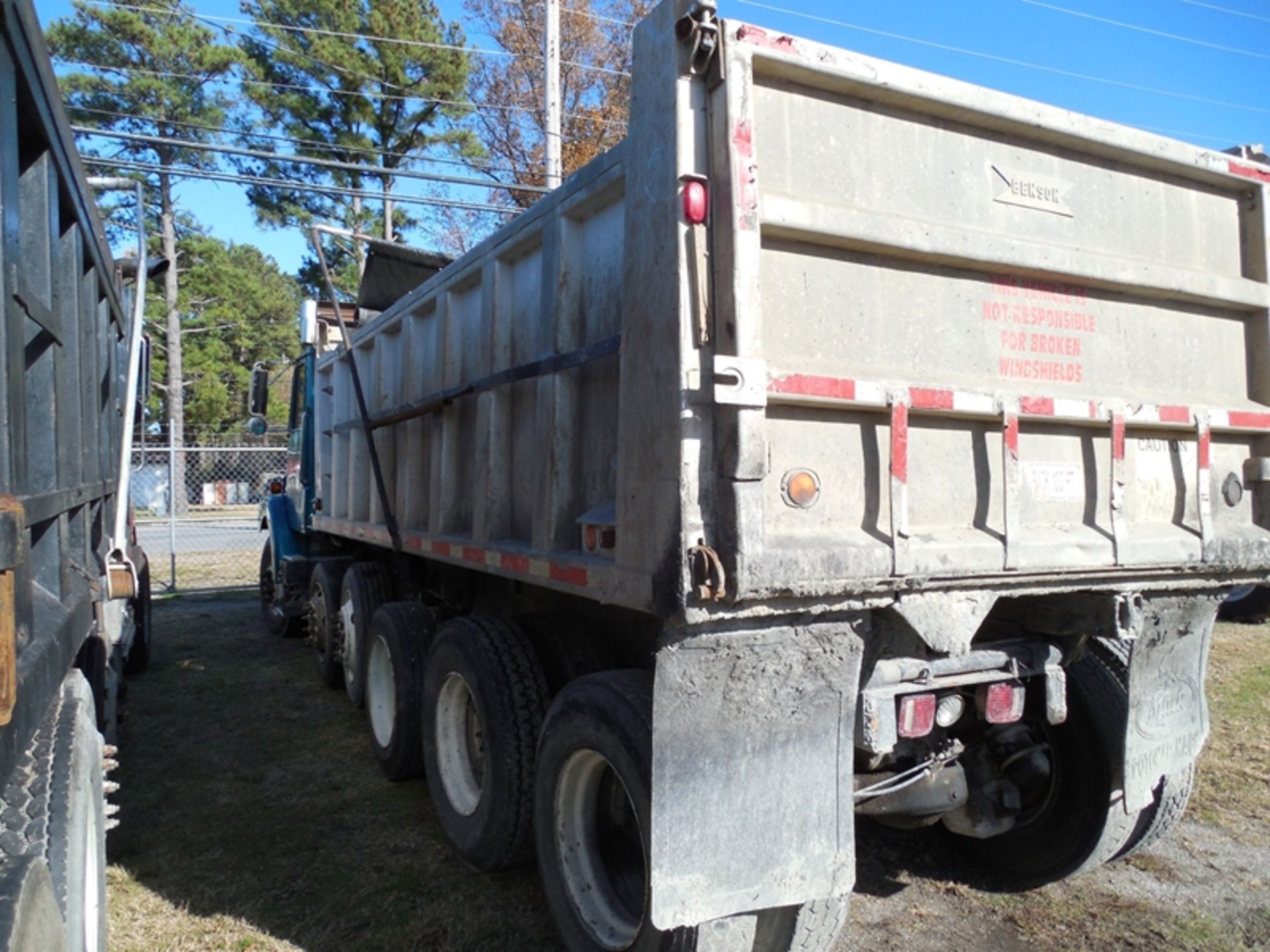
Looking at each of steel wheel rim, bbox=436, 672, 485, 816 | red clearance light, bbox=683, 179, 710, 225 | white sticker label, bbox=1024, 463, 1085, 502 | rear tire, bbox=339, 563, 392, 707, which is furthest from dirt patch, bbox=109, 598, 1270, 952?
red clearance light, bbox=683, 179, 710, 225

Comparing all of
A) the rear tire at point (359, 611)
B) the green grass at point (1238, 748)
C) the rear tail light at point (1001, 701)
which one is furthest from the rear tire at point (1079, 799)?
the rear tire at point (359, 611)

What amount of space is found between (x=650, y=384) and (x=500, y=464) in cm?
146

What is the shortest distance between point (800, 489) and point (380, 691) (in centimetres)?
367

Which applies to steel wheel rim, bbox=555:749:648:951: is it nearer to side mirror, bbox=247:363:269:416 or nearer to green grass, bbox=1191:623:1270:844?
green grass, bbox=1191:623:1270:844

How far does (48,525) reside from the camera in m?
2.43

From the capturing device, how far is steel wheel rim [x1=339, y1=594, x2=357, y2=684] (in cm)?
623

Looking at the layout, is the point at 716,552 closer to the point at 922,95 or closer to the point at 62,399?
the point at 922,95

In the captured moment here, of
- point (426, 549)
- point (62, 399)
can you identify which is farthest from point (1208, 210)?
point (62, 399)

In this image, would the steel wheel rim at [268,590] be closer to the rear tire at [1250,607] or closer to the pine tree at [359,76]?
the rear tire at [1250,607]

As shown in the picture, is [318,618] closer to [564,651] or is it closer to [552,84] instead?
[564,651]

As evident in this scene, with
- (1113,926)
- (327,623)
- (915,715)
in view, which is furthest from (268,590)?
(1113,926)

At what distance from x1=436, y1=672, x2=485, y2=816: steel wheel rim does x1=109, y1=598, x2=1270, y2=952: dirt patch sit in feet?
0.95

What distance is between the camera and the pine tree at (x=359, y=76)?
2669 centimetres

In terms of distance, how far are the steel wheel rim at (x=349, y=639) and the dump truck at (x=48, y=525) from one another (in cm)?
240
